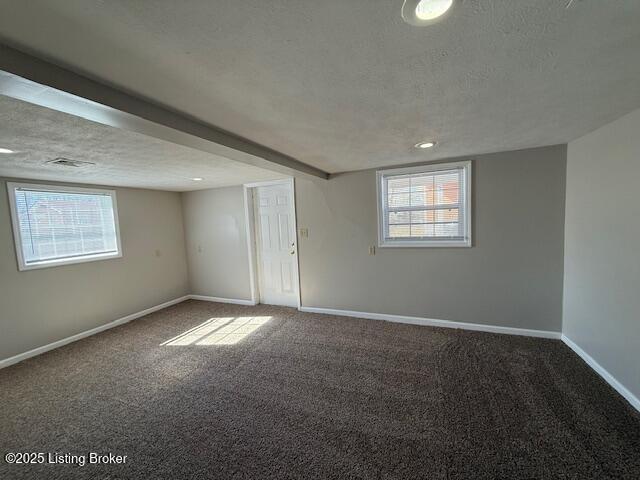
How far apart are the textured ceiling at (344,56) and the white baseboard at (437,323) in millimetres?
2340

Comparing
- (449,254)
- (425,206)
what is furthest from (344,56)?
(449,254)

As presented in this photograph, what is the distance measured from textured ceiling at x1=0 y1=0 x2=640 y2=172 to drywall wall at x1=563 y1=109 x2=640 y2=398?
39cm

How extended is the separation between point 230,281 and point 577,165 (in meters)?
5.11

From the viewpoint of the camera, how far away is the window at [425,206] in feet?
10.5

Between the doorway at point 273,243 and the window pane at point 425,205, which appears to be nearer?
the window pane at point 425,205

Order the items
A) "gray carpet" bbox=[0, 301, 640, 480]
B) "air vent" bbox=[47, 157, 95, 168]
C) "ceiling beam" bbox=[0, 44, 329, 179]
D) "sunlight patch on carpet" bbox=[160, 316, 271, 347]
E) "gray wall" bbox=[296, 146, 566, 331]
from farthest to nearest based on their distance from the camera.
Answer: "sunlight patch on carpet" bbox=[160, 316, 271, 347], "gray wall" bbox=[296, 146, 566, 331], "air vent" bbox=[47, 157, 95, 168], "gray carpet" bbox=[0, 301, 640, 480], "ceiling beam" bbox=[0, 44, 329, 179]

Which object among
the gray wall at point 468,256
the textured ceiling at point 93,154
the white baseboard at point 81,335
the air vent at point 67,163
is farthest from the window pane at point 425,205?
the white baseboard at point 81,335

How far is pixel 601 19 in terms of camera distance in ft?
3.15

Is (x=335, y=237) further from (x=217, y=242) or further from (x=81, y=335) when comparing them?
(x=81, y=335)

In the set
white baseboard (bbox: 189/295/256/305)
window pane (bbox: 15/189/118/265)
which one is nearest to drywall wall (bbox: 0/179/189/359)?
window pane (bbox: 15/189/118/265)

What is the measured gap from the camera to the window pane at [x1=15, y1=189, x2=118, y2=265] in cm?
318

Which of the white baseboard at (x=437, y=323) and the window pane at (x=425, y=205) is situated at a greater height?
the window pane at (x=425, y=205)

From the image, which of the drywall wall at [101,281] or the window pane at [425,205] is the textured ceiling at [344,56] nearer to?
the window pane at [425,205]

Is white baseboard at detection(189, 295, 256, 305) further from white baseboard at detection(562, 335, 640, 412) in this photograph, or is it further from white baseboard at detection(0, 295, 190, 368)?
white baseboard at detection(562, 335, 640, 412)
